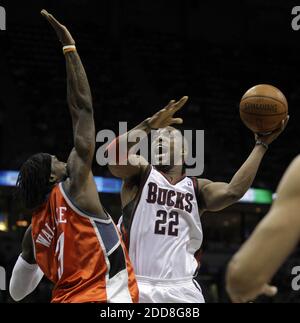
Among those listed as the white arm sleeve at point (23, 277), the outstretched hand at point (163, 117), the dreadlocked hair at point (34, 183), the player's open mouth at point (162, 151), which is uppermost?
the outstretched hand at point (163, 117)

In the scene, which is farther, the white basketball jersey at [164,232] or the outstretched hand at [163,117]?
the white basketball jersey at [164,232]

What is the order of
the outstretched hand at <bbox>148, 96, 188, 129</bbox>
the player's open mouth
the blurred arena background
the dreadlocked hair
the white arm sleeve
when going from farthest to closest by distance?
the blurred arena background
the player's open mouth
the outstretched hand at <bbox>148, 96, 188, 129</bbox>
the white arm sleeve
the dreadlocked hair

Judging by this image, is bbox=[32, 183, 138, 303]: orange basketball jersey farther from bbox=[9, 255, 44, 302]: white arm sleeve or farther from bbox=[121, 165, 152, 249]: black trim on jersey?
bbox=[121, 165, 152, 249]: black trim on jersey

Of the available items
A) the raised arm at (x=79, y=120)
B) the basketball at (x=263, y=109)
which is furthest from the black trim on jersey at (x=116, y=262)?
the basketball at (x=263, y=109)

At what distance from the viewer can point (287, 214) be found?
1597 mm

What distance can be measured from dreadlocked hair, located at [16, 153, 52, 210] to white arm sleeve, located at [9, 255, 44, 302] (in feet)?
1.75

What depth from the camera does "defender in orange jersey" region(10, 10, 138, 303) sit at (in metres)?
3.33

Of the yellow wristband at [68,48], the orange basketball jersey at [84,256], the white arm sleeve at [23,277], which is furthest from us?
the white arm sleeve at [23,277]

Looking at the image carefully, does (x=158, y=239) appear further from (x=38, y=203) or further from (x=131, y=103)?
(x=131, y=103)

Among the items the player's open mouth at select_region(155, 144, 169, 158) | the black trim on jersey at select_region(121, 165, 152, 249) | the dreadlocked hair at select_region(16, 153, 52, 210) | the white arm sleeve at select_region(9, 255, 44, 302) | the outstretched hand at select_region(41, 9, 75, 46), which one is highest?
the outstretched hand at select_region(41, 9, 75, 46)

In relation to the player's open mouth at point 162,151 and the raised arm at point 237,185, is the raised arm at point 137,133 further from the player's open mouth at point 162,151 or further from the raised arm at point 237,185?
the raised arm at point 237,185

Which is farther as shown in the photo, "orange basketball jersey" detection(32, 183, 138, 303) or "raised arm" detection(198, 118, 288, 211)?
"raised arm" detection(198, 118, 288, 211)

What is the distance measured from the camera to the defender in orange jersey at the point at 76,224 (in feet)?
10.9

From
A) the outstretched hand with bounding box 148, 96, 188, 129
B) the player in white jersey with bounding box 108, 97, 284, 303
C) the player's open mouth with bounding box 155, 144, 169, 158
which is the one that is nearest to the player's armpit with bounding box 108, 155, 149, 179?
the player in white jersey with bounding box 108, 97, 284, 303
